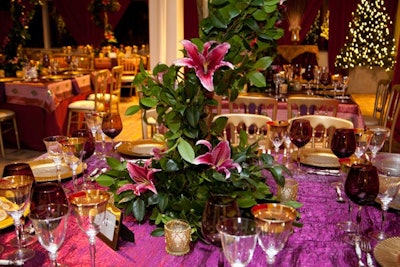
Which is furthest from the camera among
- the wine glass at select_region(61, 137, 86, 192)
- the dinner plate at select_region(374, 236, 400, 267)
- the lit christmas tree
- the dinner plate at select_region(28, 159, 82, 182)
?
the lit christmas tree

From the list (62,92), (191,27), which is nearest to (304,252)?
(62,92)

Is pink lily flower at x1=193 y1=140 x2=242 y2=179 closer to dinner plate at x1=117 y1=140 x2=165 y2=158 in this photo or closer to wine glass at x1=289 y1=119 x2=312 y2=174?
wine glass at x1=289 y1=119 x2=312 y2=174

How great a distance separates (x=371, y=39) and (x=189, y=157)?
957 cm

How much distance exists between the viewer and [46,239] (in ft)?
3.32

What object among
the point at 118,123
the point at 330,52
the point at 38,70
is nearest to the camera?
the point at 118,123

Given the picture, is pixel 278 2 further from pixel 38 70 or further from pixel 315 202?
pixel 38 70

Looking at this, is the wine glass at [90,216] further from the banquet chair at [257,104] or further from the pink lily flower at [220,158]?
the banquet chair at [257,104]

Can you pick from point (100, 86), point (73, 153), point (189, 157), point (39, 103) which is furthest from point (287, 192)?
point (100, 86)

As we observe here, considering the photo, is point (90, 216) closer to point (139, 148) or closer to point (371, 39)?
point (139, 148)

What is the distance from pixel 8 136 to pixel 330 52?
25.0 ft

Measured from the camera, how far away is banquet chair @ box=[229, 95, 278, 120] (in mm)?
3504

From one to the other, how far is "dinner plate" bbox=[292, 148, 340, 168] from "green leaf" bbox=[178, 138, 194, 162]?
0.94 metres

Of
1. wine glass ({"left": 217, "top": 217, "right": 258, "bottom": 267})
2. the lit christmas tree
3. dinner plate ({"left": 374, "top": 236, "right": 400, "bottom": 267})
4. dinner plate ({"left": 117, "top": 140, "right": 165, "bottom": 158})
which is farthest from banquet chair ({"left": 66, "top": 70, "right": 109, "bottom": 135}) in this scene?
the lit christmas tree

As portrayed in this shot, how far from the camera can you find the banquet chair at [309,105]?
3.47 m
